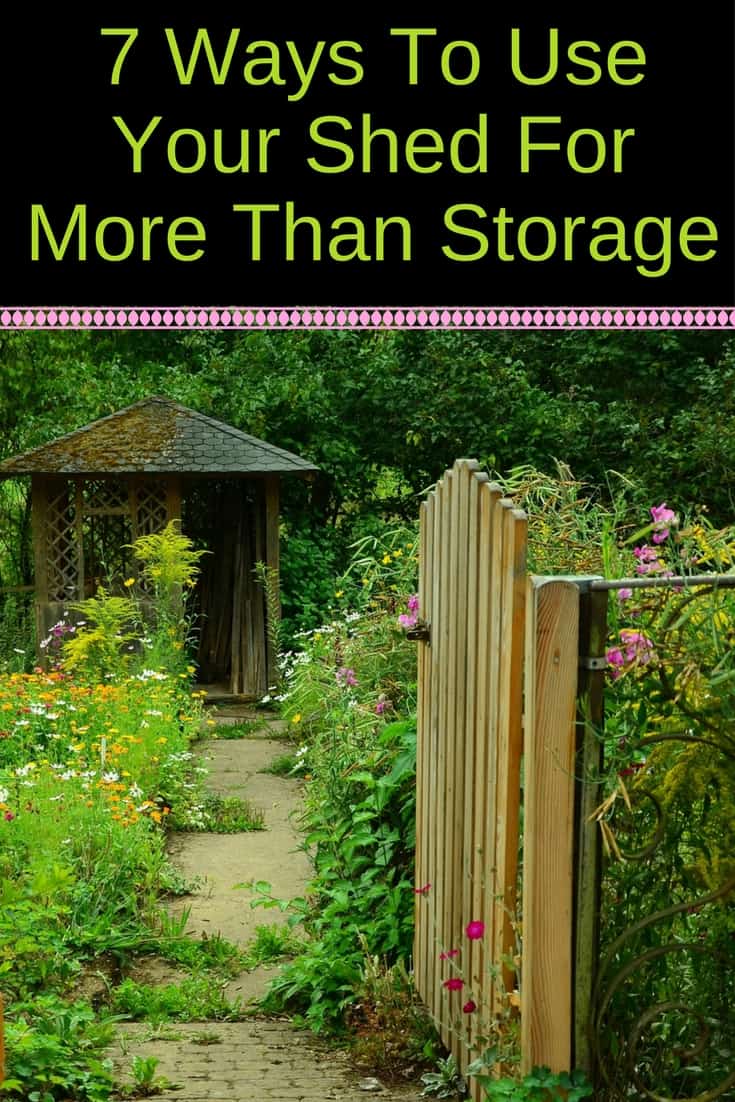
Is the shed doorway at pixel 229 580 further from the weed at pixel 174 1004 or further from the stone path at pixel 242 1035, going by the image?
the weed at pixel 174 1004

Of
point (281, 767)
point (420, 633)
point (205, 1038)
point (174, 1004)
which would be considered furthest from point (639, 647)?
point (281, 767)

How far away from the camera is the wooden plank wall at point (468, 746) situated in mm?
3164

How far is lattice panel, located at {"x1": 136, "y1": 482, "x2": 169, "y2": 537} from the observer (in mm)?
12094

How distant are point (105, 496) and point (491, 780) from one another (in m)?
9.62

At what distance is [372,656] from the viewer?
6.08 m

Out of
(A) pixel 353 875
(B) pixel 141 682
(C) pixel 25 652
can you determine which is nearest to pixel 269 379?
(C) pixel 25 652

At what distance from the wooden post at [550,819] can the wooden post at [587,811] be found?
0.02 meters

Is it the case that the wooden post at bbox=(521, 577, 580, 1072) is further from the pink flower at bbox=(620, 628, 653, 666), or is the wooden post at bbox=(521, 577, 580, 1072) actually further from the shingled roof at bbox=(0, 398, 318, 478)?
the shingled roof at bbox=(0, 398, 318, 478)

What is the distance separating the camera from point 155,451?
39.2 ft

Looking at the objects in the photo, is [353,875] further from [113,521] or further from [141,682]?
[113,521]

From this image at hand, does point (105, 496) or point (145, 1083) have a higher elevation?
point (105, 496)

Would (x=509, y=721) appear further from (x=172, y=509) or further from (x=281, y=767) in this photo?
(x=172, y=509)

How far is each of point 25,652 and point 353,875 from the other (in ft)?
24.6

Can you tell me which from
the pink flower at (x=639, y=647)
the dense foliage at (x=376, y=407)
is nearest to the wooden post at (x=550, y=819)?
the pink flower at (x=639, y=647)
